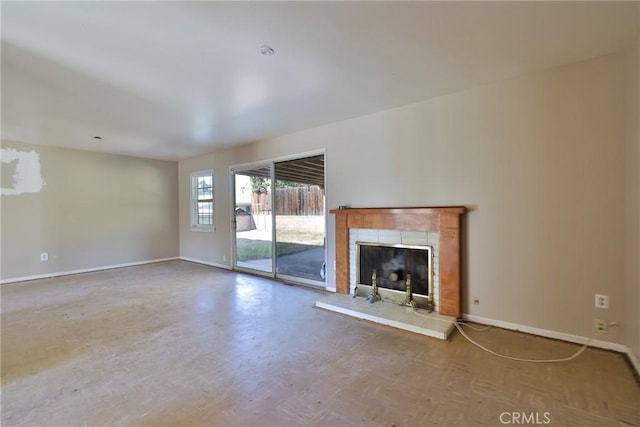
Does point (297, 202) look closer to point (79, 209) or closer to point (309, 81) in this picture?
point (309, 81)

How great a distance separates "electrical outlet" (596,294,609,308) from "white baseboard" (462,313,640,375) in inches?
11.8

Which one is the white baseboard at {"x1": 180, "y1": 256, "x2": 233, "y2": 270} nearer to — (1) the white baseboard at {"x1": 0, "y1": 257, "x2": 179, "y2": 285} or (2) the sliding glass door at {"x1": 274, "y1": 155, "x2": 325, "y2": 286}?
(1) the white baseboard at {"x1": 0, "y1": 257, "x2": 179, "y2": 285}

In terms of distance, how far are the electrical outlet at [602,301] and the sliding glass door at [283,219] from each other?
2.99m

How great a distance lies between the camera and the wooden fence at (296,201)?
14.2ft

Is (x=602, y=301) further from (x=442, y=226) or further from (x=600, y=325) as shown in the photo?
(x=442, y=226)

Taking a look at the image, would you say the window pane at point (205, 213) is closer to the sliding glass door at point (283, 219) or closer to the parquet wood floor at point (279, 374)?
the sliding glass door at point (283, 219)

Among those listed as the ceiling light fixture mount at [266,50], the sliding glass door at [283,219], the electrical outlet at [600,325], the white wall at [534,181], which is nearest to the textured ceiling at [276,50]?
the ceiling light fixture mount at [266,50]

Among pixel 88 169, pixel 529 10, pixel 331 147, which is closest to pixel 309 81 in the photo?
pixel 331 147

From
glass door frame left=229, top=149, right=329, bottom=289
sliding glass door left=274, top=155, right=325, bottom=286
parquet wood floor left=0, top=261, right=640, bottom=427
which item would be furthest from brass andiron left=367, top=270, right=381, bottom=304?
sliding glass door left=274, top=155, right=325, bottom=286

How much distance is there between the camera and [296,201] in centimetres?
464

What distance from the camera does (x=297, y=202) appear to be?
4625 millimetres

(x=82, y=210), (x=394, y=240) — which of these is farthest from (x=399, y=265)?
(x=82, y=210)

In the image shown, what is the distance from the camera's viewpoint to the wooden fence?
4324 millimetres

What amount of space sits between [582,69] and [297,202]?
360 centimetres
